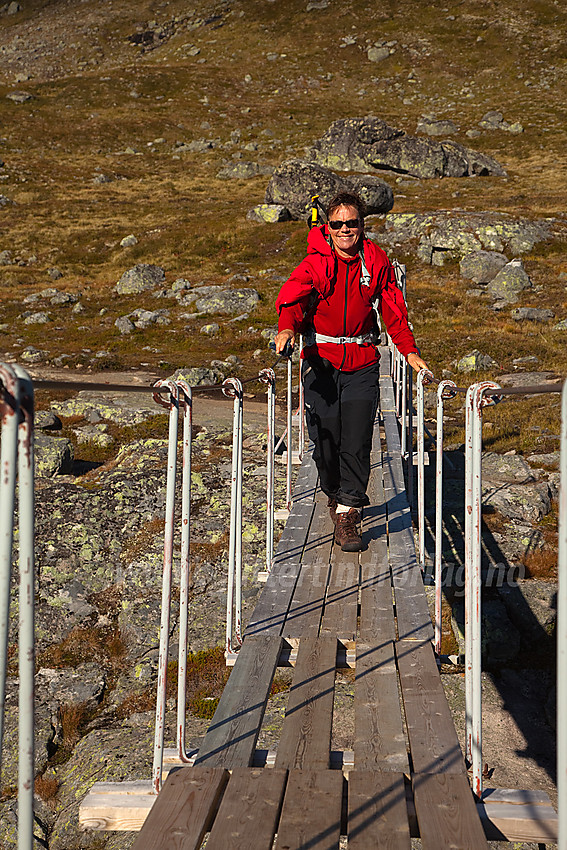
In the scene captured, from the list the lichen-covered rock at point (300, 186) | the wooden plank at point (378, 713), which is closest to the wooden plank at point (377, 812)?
the wooden plank at point (378, 713)

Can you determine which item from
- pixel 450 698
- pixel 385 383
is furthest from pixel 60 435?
pixel 450 698

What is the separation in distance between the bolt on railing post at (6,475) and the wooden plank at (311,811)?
1.36 meters

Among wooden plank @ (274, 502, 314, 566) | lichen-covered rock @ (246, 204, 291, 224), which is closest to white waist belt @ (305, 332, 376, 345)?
wooden plank @ (274, 502, 314, 566)

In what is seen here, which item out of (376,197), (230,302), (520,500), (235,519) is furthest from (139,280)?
(235,519)

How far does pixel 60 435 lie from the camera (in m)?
14.6

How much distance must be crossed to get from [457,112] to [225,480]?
70245mm

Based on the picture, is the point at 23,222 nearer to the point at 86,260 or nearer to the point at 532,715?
the point at 86,260

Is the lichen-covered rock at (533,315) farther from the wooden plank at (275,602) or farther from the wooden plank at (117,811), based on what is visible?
the wooden plank at (117,811)

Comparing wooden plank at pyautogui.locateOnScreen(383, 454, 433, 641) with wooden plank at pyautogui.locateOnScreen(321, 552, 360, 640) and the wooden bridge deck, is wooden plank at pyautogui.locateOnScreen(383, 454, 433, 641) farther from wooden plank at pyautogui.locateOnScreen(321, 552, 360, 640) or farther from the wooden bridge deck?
wooden plank at pyautogui.locateOnScreen(321, 552, 360, 640)

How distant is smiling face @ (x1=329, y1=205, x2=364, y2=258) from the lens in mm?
5016

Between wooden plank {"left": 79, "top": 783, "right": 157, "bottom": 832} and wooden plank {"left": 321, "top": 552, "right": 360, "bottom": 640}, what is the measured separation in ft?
5.45

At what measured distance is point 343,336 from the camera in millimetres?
5410

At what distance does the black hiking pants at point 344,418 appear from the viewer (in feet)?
18.1

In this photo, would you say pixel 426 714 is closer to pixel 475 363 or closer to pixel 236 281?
pixel 475 363
